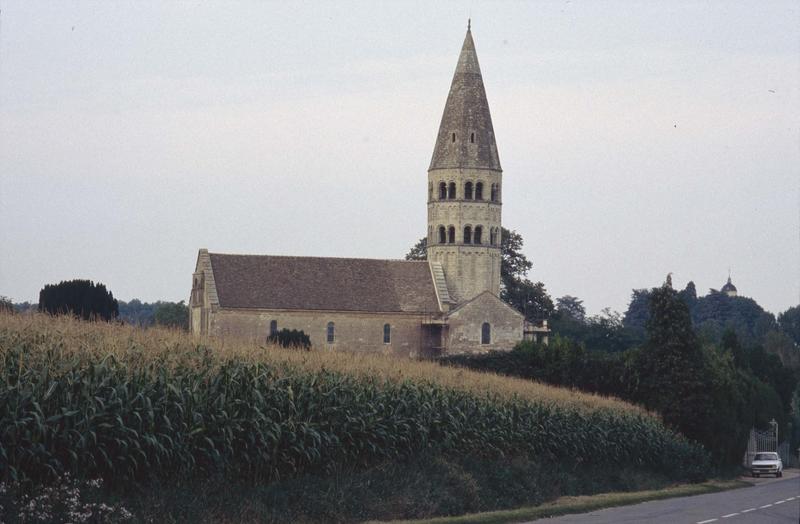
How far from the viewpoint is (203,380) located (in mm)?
23953

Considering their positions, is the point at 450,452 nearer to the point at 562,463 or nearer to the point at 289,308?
the point at 562,463

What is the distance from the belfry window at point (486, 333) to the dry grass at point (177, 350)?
45.7 meters

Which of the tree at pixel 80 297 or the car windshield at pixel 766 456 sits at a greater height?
the tree at pixel 80 297

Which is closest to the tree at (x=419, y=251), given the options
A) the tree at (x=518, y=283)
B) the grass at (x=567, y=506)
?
the tree at (x=518, y=283)

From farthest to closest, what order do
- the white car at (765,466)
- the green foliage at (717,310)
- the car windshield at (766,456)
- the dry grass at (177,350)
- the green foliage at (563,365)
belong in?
the green foliage at (717,310) < the green foliage at (563,365) < the car windshield at (766,456) < the white car at (765,466) < the dry grass at (177,350)

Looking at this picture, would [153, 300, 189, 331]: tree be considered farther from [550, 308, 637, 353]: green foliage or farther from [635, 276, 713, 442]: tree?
[635, 276, 713, 442]: tree

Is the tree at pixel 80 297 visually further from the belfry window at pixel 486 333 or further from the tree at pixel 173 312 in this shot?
the tree at pixel 173 312

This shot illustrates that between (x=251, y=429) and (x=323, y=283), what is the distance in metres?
62.6

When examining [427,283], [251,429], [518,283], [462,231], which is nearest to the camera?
[251,429]

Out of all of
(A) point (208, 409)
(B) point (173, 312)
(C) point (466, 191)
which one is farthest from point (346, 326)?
(A) point (208, 409)

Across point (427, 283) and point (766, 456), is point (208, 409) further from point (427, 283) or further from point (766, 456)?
point (427, 283)

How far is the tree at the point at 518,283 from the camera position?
104188mm

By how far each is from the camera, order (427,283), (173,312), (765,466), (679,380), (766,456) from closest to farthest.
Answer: (679,380), (765,466), (766,456), (427,283), (173,312)

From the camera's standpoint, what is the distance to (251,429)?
24188 mm
